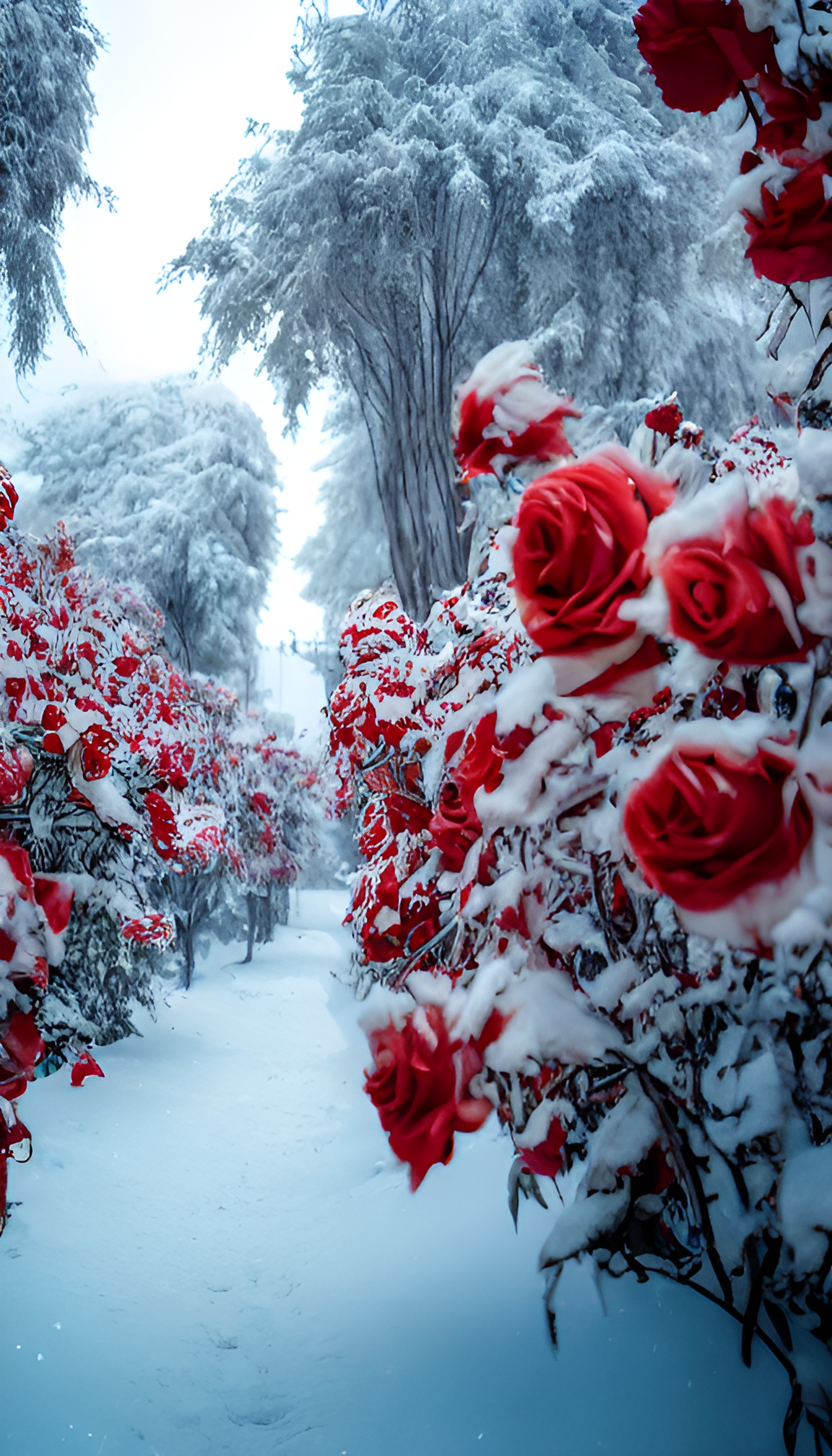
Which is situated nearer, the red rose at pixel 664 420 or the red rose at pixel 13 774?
the red rose at pixel 664 420

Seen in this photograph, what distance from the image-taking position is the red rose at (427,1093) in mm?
402

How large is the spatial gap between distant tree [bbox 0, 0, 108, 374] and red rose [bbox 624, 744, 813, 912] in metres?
3.52

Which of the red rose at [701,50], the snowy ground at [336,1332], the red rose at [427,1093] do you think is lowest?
the snowy ground at [336,1332]

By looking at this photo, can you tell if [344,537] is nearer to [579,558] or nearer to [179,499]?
[179,499]

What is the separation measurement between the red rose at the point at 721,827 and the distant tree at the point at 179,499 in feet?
18.2

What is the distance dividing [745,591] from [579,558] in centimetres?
7

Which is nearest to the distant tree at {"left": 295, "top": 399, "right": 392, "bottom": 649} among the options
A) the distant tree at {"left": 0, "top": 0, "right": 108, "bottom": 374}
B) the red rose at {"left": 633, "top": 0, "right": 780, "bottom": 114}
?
the distant tree at {"left": 0, "top": 0, "right": 108, "bottom": 374}

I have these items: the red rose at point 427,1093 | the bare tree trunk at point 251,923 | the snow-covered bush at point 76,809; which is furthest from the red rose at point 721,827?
the bare tree trunk at point 251,923

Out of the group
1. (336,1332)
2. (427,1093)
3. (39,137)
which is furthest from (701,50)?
(39,137)

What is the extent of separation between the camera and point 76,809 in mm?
955

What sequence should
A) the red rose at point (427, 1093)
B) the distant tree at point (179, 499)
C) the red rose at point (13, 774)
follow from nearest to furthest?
the red rose at point (427, 1093), the red rose at point (13, 774), the distant tree at point (179, 499)

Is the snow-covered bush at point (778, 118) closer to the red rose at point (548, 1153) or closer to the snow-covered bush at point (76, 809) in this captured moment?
the red rose at point (548, 1153)

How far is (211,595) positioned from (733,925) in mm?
5950

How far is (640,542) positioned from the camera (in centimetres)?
36
